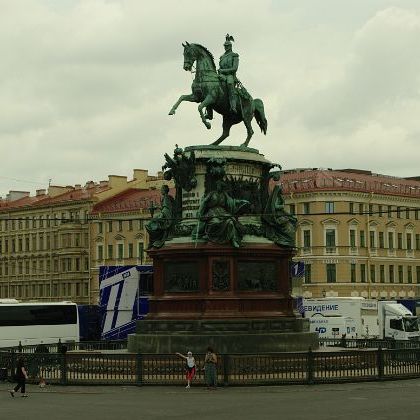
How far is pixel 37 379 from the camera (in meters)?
37.8

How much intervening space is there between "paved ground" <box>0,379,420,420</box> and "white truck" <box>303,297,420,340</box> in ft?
121

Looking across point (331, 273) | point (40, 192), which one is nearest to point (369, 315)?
point (331, 273)

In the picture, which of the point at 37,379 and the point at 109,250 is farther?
the point at 109,250

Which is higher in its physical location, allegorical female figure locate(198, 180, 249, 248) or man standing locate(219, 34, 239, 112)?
man standing locate(219, 34, 239, 112)

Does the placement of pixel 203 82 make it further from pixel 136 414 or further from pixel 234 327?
pixel 136 414

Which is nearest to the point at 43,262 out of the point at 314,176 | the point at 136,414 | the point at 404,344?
the point at 314,176

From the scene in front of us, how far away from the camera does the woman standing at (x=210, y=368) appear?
33.5 meters

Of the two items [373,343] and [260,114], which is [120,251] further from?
[260,114]

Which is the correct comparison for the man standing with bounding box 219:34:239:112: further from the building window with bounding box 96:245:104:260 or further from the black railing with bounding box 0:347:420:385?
the building window with bounding box 96:245:104:260

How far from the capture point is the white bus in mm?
60125

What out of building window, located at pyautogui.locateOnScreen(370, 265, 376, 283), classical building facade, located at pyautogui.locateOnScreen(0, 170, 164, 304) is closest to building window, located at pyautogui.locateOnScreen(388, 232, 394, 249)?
building window, located at pyautogui.locateOnScreen(370, 265, 376, 283)

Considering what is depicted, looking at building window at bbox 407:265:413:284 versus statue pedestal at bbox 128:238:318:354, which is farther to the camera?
building window at bbox 407:265:413:284

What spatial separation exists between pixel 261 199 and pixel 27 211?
314ft

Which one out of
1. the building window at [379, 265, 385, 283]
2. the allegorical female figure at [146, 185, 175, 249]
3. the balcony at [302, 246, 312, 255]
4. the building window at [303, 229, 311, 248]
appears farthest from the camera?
the building window at [379, 265, 385, 283]
